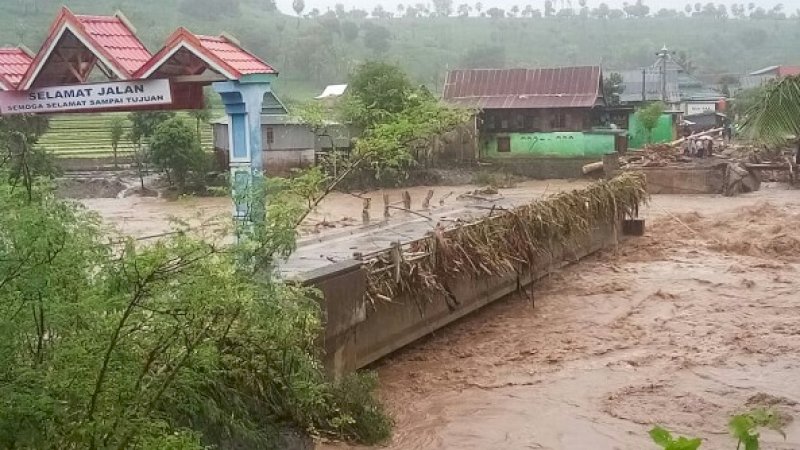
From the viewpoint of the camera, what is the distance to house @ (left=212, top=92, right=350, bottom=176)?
32938 mm

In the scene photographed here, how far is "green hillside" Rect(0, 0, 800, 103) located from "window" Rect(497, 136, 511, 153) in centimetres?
947

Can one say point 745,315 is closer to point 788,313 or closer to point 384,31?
point 788,313

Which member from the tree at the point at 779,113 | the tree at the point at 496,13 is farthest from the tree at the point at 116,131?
the tree at the point at 496,13

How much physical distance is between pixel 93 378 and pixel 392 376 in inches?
290

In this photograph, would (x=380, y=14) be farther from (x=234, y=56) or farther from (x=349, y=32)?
(x=234, y=56)

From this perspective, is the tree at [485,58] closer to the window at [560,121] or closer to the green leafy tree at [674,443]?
the window at [560,121]

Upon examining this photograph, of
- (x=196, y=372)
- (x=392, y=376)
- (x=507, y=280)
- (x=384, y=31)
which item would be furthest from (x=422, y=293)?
(x=384, y=31)

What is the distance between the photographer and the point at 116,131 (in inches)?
1336

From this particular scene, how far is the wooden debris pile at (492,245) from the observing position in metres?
11.4

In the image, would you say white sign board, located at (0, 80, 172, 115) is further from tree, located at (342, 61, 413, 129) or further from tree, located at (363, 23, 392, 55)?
tree, located at (363, 23, 392, 55)

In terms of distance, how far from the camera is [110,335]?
14.5 ft

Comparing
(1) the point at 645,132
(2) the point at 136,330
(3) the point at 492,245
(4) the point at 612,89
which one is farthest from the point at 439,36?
(2) the point at 136,330

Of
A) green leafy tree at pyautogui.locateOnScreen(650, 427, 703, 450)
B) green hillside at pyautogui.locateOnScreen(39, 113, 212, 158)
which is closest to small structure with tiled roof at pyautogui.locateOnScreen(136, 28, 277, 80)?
green leafy tree at pyautogui.locateOnScreen(650, 427, 703, 450)

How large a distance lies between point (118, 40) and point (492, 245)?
604 cm
